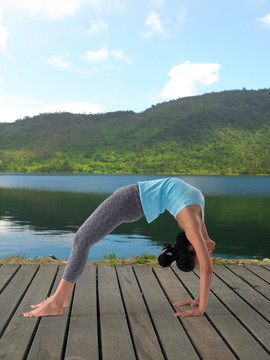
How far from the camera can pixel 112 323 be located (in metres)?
3.05

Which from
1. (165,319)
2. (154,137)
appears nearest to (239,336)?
(165,319)

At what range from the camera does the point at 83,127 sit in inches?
5689

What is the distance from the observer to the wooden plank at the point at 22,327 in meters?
2.56

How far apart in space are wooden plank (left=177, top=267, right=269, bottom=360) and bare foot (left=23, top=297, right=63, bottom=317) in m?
1.28

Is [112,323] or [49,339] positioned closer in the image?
[49,339]

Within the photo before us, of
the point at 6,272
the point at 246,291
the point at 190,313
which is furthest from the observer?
the point at 6,272

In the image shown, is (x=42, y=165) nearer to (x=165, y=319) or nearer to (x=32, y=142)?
(x=32, y=142)

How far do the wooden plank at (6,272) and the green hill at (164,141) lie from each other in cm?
9806

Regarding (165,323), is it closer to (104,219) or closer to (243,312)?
(243,312)

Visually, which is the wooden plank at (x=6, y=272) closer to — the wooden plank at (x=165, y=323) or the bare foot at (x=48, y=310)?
the bare foot at (x=48, y=310)

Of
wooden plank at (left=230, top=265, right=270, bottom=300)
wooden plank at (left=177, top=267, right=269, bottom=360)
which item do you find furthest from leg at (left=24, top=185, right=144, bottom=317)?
wooden plank at (left=230, top=265, right=270, bottom=300)

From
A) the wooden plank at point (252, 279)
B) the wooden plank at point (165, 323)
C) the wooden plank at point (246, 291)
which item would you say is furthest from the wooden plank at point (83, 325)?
the wooden plank at point (252, 279)

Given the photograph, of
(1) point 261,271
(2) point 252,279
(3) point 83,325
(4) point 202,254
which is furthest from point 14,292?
(1) point 261,271

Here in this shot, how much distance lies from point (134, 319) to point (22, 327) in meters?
0.89
